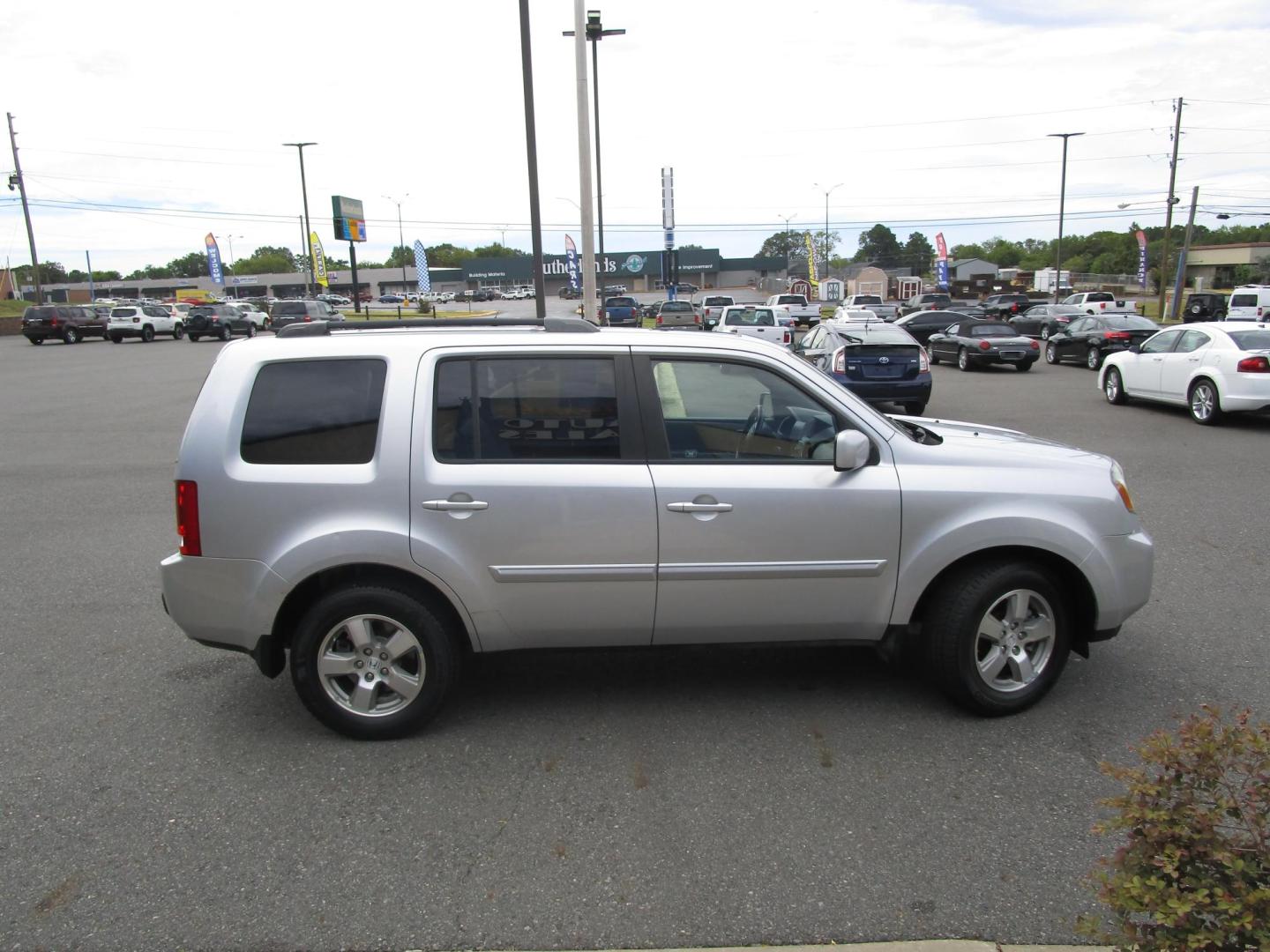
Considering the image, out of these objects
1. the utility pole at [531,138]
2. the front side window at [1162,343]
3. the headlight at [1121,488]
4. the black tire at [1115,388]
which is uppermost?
the utility pole at [531,138]

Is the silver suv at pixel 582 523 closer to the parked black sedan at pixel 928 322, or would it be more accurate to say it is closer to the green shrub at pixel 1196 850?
the green shrub at pixel 1196 850

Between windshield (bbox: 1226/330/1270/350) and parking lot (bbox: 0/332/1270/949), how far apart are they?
8961mm

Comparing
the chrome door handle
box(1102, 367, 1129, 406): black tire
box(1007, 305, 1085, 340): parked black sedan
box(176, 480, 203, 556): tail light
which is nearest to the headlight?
the chrome door handle

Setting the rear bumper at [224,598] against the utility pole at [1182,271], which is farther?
the utility pole at [1182,271]

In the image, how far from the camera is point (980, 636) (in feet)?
14.0

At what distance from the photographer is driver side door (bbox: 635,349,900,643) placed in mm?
4082

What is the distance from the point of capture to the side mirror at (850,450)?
3.98m

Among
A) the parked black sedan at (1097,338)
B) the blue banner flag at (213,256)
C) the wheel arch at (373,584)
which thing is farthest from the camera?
the blue banner flag at (213,256)

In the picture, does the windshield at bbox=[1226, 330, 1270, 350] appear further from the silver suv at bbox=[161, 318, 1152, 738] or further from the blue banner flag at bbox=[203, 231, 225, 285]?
the blue banner flag at bbox=[203, 231, 225, 285]

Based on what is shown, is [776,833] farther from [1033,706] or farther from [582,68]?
[582,68]

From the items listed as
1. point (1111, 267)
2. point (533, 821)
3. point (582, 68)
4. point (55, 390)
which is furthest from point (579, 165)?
point (1111, 267)

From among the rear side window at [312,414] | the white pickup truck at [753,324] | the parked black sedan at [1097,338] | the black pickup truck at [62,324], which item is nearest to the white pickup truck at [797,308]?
the white pickup truck at [753,324]

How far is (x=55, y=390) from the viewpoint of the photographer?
20922 millimetres

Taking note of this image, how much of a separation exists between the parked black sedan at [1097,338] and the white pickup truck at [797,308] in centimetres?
1617
